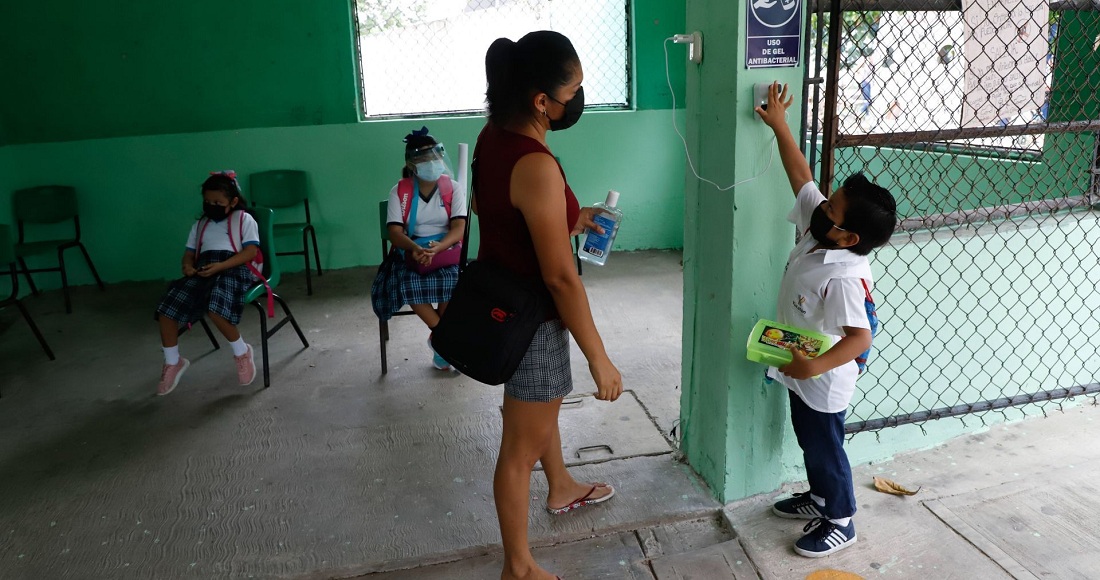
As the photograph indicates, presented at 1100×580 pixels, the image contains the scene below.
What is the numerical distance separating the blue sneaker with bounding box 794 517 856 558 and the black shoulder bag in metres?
1.01

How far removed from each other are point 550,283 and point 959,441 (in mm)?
1891

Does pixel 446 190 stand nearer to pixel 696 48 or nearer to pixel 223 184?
pixel 223 184

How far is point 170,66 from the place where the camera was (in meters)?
5.21

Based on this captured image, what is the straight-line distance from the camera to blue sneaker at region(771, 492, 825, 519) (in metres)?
2.21

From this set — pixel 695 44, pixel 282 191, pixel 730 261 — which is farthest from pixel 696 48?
pixel 282 191

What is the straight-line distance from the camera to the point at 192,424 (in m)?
3.14

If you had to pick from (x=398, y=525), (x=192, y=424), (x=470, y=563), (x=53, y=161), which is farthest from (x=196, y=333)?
(x=470, y=563)

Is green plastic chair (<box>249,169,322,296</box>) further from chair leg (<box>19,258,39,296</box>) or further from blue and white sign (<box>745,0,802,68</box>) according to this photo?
blue and white sign (<box>745,0,802,68</box>)

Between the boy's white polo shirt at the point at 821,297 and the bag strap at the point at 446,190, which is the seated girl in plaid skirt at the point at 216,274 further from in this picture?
the boy's white polo shirt at the point at 821,297

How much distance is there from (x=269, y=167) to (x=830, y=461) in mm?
4555


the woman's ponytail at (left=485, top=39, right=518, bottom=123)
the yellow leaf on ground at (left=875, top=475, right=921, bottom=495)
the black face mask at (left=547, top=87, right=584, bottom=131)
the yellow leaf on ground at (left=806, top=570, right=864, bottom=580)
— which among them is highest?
the woman's ponytail at (left=485, top=39, right=518, bottom=123)

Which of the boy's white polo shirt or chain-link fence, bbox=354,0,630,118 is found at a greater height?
chain-link fence, bbox=354,0,630,118

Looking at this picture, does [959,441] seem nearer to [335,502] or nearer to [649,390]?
[649,390]

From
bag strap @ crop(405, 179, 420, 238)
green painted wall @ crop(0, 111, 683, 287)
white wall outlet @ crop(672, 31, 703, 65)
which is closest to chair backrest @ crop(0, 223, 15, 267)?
green painted wall @ crop(0, 111, 683, 287)
